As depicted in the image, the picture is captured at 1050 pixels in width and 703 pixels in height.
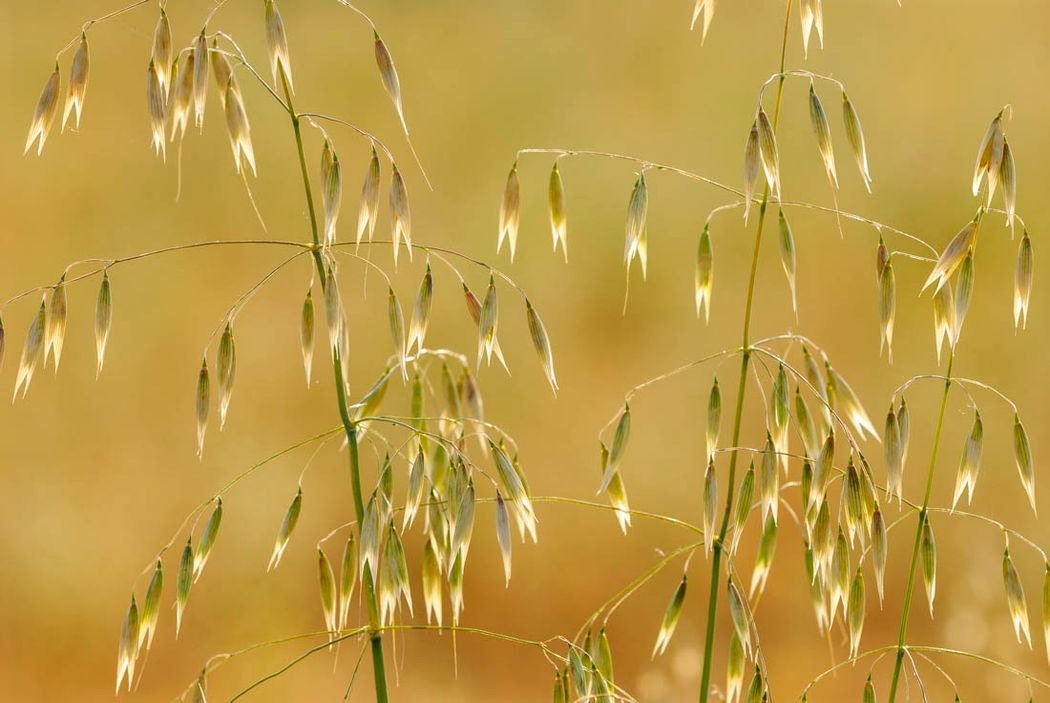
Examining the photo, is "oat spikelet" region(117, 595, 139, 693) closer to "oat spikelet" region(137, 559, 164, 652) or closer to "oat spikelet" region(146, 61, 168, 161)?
"oat spikelet" region(137, 559, 164, 652)

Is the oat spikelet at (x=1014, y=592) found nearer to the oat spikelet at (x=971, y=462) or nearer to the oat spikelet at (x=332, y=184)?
the oat spikelet at (x=971, y=462)

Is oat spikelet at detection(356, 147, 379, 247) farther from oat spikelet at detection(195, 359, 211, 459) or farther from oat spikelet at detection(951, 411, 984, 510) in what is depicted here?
oat spikelet at detection(951, 411, 984, 510)

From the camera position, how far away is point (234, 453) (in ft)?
3.13

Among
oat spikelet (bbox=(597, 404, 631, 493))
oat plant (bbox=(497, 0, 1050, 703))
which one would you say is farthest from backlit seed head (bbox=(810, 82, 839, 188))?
oat spikelet (bbox=(597, 404, 631, 493))

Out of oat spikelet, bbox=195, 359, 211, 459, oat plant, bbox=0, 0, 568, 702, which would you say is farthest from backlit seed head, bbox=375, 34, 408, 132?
oat spikelet, bbox=195, 359, 211, 459

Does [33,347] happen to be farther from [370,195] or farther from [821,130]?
[821,130]

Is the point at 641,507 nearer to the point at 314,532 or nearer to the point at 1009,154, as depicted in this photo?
the point at 314,532

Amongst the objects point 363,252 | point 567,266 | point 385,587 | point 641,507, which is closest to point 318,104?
point 363,252

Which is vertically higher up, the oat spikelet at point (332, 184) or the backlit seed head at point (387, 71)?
the backlit seed head at point (387, 71)

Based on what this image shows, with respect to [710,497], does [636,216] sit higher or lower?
higher

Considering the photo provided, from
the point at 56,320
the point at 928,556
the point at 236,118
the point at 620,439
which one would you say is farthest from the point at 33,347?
the point at 928,556

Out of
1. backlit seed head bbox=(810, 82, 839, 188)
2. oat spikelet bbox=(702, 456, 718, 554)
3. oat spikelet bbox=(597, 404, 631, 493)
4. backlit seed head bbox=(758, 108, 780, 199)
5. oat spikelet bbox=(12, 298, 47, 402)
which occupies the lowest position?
oat spikelet bbox=(702, 456, 718, 554)

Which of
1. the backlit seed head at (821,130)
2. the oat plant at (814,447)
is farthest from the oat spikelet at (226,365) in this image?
the backlit seed head at (821,130)

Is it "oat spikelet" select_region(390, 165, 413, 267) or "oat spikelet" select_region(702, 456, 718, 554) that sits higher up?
"oat spikelet" select_region(390, 165, 413, 267)
